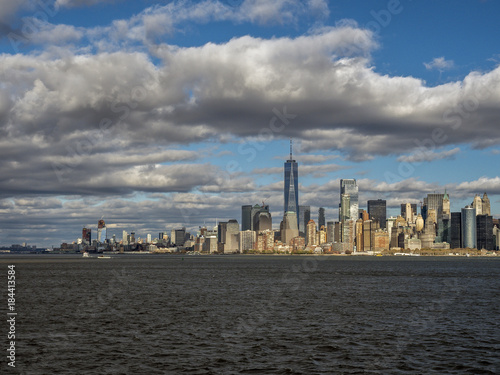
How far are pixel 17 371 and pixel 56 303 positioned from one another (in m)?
54.1

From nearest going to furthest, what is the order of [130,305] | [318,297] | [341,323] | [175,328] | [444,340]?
[444,340]
[175,328]
[341,323]
[130,305]
[318,297]

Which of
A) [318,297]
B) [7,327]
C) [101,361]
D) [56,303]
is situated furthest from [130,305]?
[101,361]

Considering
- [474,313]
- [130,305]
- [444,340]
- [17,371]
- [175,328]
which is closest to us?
[17,371]

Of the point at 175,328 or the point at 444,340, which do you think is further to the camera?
the point at 175,328

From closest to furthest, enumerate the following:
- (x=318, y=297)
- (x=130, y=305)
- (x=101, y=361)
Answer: (x=101, y=361) → (x=130, y=305) → (x=318, y=297)

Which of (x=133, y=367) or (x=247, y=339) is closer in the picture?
(x=133, y=367)

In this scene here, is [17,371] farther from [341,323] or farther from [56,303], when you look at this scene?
[56,303]

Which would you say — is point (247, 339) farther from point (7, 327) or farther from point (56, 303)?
point (56, 303)

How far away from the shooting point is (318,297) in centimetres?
10888

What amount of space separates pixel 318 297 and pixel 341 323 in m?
37.0

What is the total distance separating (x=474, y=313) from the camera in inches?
3297

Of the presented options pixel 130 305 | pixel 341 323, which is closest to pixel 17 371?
pixel 341 323

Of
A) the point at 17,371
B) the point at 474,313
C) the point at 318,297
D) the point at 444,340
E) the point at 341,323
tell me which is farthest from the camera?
the point at 318,297

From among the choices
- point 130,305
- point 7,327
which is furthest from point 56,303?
point 7,327
